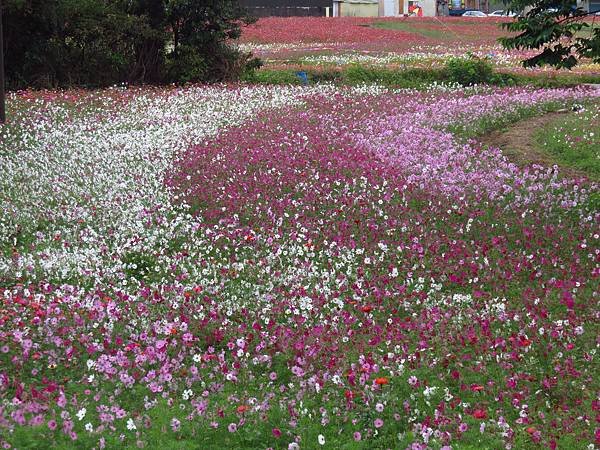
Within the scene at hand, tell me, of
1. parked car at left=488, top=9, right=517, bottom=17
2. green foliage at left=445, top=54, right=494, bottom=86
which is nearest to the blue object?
green foliage at left=445, top=54, right=494, bottom=86

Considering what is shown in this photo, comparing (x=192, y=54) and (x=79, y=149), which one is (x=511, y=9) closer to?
(x=79, y=149)

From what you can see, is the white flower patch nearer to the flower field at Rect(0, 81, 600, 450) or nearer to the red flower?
the flower field at Rect(0, 81, 600, 450)

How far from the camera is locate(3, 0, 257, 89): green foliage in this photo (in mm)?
24922

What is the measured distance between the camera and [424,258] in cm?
870

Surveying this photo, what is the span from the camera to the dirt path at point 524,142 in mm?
12578

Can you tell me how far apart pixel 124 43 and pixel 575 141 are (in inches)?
681

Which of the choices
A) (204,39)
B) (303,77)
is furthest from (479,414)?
(204,39)

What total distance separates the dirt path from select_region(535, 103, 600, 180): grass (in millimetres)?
150

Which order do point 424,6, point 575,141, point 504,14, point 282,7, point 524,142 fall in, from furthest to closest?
point 424,6 < point 282,7 < point 524,142 < point 575,141 < point 504,14

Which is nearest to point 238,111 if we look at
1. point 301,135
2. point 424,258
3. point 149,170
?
point 301,135

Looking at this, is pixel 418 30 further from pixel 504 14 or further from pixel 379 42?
pixel 504 14

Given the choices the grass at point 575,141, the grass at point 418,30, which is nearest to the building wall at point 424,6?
the grass at point 418,30

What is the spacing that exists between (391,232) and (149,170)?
5213 mm

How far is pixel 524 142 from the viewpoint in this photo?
14250mm
